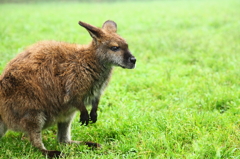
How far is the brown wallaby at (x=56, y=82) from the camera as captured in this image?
398cm

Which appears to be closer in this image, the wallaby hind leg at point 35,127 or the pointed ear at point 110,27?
the wallaby hind leg at point 35,127

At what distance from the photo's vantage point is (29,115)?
395cm

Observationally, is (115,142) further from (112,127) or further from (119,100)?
(119,100)

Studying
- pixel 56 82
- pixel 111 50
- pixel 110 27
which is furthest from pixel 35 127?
pixel 110 27

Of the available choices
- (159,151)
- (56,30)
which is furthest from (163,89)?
(56,30)

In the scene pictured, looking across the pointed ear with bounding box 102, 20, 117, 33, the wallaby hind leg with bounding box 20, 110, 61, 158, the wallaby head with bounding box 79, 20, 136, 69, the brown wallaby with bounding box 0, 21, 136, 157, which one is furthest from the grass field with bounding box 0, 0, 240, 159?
the pointed ear with bounding box 102, 20, 117, 33

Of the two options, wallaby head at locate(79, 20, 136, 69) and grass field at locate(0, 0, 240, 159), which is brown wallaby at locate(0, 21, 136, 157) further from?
grass field at locate(0, 0, 240, 159)

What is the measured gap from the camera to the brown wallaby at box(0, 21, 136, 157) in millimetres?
3980

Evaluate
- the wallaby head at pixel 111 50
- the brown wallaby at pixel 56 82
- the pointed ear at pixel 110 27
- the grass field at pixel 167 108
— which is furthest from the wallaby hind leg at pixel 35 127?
the pointed ear at pixel 110 27

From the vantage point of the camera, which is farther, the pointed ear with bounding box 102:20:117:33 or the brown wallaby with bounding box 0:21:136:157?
the pointed ear with bounding box 102:20:117:33

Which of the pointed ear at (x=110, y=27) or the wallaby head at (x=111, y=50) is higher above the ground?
the pointed ear at (x=110, y=27)

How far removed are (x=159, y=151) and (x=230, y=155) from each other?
0.84m

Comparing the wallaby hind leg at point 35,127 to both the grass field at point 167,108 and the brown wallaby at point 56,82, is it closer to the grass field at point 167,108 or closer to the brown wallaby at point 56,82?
the brown wallaby at point 56,82

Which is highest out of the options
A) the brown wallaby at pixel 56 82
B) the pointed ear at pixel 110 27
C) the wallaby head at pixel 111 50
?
the pointed ear at pixel 110 27
